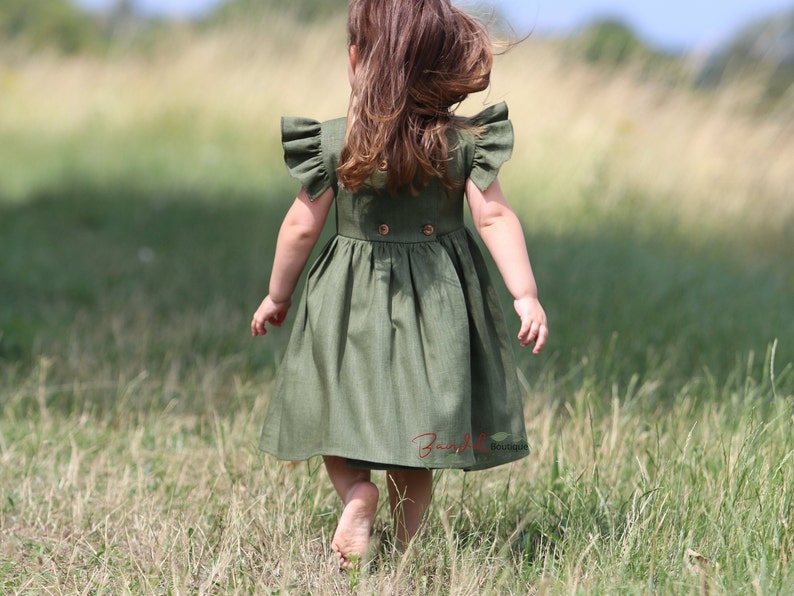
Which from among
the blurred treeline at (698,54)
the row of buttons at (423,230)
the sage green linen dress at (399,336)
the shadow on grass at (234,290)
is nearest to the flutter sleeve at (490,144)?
the sage green linen dress at (399,336)

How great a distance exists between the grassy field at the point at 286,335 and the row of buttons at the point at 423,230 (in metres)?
0.67

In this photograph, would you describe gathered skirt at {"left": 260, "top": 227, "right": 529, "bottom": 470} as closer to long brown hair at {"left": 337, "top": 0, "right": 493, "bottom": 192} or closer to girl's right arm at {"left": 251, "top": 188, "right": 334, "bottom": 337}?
girl's right arm at {"left": 251, "top": 188, "right": 334, "bottom": 337}

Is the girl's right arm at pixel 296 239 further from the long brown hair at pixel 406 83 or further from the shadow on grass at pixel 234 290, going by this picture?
the shadow on grass at pixel 234 290

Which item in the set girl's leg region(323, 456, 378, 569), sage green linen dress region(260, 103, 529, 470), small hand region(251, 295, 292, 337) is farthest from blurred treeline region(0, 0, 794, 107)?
girl's leg region(323, 456, 378, 569)

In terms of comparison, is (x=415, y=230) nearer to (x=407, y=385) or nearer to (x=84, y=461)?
(x=407, y=385)

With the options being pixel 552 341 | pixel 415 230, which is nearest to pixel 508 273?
pixel 415 230

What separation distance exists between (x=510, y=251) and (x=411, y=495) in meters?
0.67

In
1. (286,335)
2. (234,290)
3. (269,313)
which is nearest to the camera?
(269,313)

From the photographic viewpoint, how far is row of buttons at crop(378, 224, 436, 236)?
247 centimetres

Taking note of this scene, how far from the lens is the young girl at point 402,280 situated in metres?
2.36

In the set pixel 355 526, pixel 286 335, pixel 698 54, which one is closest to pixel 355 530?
pixel 355 526

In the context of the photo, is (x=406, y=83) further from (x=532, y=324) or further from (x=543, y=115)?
(x=543, y=115)

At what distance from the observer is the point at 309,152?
2480mm

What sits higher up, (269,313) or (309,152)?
(309,152)
